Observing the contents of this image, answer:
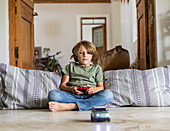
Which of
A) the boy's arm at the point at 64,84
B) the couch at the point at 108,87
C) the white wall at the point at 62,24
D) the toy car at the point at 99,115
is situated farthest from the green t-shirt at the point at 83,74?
the white wall at the point at 62,24

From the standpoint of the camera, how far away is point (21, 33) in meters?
3.07

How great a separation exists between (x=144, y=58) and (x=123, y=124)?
1.69m

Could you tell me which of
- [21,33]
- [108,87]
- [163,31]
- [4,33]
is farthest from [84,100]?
[21,33]

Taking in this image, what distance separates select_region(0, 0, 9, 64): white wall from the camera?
2.77 m

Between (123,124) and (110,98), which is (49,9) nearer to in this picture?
(110,98)

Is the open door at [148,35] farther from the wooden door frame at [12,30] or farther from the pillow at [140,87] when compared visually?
the wooden door frame at [12,30]

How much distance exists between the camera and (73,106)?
1.94 metres

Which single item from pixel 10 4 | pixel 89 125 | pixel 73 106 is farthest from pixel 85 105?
pixel 10 4

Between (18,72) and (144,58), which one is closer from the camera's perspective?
(18,72)

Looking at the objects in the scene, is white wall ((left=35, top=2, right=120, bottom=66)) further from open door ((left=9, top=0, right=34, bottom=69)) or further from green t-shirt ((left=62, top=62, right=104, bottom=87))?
green t-shirt ((left=62, top=62, right=104, bottom=87))

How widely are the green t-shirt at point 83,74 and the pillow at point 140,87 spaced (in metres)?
0.15

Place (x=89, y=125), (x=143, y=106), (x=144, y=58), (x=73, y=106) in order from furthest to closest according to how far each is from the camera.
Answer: (x=144, y=58), (x=143, y=106), (x=73, y=106), (x=89, y=125)

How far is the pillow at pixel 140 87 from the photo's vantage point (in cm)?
213

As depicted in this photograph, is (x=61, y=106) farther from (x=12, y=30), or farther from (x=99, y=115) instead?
(x=12, y=30)
